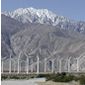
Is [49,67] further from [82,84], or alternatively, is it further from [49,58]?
[82,84]

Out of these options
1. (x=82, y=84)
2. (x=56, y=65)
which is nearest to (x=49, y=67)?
(x=56, y=65)

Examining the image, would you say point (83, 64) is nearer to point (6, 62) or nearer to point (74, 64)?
point (74, 64)

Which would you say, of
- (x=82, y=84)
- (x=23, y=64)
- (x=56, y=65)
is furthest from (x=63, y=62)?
(x=82, y=84)

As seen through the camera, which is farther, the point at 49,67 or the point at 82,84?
the point at 49,67

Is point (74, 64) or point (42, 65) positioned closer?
point (42, 65)

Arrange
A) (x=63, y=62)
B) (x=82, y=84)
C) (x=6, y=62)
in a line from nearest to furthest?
(x=82, y=84)
(x=6, y=62)
(x=63, y=62)

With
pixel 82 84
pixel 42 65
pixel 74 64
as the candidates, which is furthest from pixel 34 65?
pixel 82 84

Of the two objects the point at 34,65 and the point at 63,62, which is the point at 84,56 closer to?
the point at 63,62

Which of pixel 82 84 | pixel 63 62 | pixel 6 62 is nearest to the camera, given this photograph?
pixel 82 84
